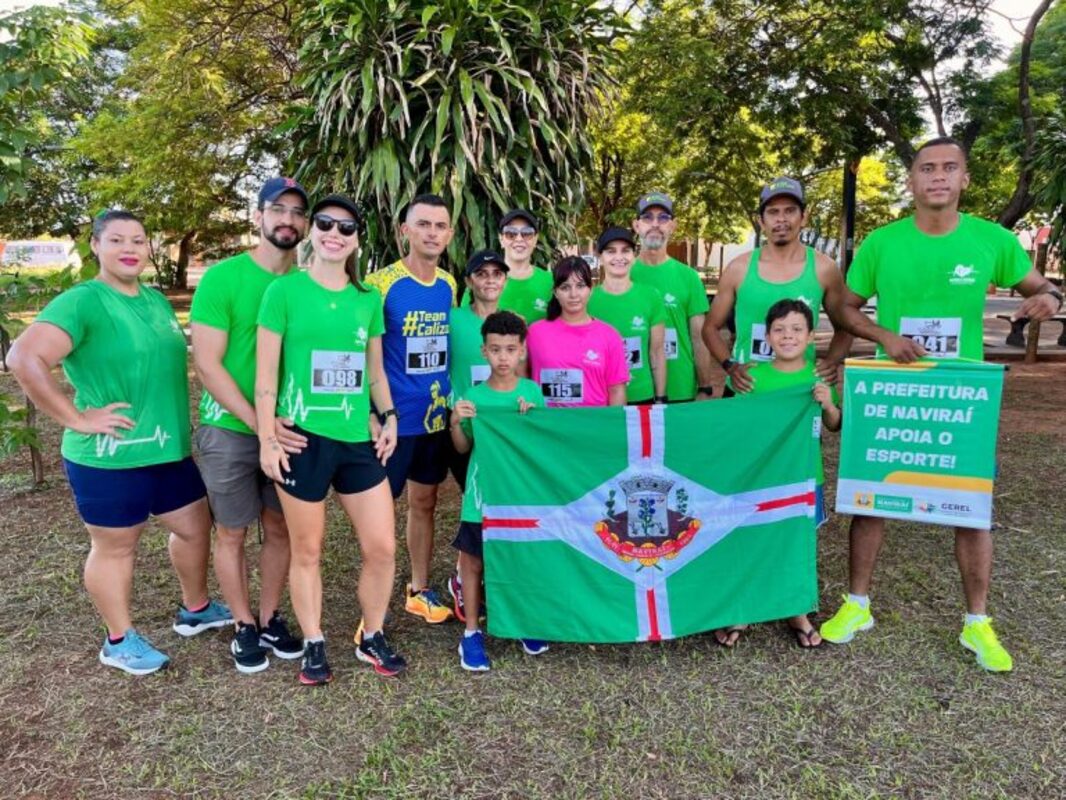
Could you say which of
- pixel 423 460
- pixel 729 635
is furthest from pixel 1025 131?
pixel 423 460

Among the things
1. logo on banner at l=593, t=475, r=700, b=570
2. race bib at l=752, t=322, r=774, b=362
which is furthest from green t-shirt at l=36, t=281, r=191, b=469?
race bib at l=752, t=322, r=774, b=362

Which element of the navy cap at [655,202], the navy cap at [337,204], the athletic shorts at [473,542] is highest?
the navy cap at [655,202]

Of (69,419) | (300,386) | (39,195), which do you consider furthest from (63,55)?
(39,195)

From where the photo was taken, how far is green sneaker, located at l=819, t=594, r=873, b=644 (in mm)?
→ 3471

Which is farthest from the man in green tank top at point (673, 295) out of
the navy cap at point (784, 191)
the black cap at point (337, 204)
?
the black cap at point (337, 204)

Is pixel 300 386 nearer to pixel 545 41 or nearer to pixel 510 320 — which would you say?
pixel 510 320

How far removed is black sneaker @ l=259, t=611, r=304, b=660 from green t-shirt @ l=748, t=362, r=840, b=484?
91.6 inches

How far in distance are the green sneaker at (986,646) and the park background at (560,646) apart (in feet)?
0.16

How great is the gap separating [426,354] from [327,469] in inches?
29.8

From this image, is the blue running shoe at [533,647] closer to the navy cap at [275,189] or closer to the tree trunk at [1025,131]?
the navy cap at [275,189]

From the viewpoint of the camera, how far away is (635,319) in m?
4.00

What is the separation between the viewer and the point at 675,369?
178 inches

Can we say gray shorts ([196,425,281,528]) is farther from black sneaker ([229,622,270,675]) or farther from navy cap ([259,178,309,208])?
navy cap ([259,178,309,208])

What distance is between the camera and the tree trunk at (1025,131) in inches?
362
